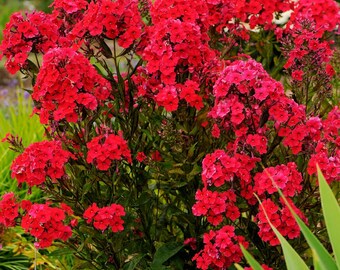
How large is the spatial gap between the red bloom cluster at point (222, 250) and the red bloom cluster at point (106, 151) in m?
0.51

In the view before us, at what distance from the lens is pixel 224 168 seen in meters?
3.02

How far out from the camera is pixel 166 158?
11.2ft

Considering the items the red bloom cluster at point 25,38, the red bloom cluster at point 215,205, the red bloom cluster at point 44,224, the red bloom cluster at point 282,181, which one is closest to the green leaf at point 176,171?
the red bloom cluster at point 215,205

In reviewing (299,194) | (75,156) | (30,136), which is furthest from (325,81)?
(30,136)

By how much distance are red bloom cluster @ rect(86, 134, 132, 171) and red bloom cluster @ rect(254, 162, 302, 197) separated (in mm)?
573

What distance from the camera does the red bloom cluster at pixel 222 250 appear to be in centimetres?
312

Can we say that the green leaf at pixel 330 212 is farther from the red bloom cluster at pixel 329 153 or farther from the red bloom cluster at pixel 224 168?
the red bloom cluster at pixel 224 168

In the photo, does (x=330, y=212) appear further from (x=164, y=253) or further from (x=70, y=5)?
(x=70, y=5)

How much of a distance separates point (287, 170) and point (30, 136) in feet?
8.95

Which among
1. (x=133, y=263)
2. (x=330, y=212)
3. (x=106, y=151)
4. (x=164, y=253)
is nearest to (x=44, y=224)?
(x=106, y=151)

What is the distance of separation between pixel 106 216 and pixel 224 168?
0.53 m

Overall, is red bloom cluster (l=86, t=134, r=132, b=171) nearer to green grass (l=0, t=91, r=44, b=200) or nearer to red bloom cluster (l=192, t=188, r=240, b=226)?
red bloom cluster (l=192, t=188, r=240, b=226)

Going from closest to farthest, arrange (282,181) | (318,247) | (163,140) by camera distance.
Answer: (318,247) < (282,181) < (163,140)

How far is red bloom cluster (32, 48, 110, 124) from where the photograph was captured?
3.05 meters
